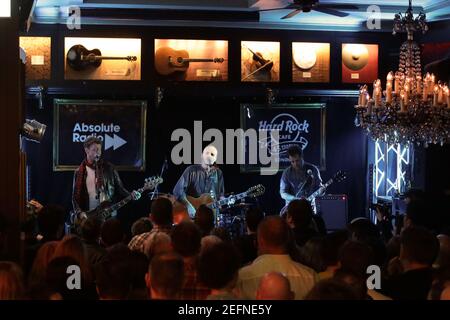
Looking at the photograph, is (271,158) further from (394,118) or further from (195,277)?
(195,277)

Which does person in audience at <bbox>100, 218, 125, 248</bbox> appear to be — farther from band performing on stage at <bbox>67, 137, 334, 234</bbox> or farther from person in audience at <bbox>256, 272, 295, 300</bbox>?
band performing on stage at <bbox>67, 137, 334, 234</bbox>

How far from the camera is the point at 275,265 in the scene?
4.34 metres

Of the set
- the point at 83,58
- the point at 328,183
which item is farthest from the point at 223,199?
the point at 83,58

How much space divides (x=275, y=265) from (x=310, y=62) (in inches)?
278

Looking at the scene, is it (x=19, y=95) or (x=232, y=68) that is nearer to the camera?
(x=19, y=95)

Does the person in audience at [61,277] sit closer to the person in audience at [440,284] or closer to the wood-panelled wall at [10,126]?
the wood-panelled wall at [10,126]

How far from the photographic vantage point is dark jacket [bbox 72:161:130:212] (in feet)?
32.8

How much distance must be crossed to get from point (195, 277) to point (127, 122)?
24.2ft

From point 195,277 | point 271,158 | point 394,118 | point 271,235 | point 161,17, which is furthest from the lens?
point 271,158

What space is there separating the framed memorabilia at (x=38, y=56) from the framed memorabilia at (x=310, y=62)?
345 cm

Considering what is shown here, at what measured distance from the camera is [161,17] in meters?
10.2

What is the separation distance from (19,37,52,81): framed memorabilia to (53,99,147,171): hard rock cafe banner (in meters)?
0.62

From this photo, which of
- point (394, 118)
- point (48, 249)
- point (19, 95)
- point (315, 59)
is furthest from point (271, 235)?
point (315, 59)

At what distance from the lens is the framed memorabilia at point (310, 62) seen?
434 inches
